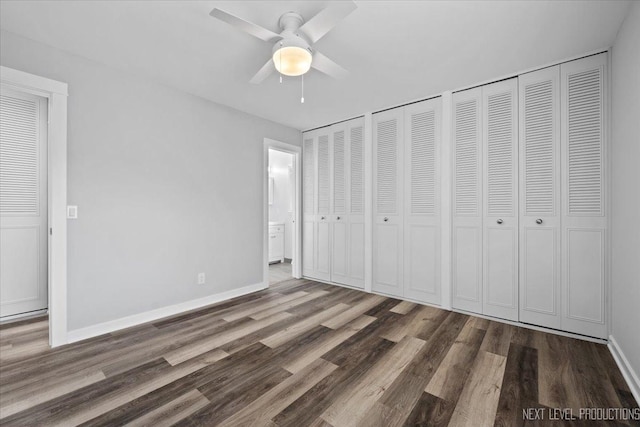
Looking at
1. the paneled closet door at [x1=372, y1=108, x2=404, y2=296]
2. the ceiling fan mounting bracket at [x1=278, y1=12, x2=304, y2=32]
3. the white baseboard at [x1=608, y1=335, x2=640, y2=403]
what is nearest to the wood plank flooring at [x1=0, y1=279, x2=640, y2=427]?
the white baseboard at [x1=608, y1=335, x2=640, y2=403]

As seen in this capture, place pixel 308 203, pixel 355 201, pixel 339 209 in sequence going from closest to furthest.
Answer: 1. pixel 355 201
2. pixel 339 209
3. pixel 308 203

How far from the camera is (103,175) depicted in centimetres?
262

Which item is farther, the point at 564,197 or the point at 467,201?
the point at 467,201

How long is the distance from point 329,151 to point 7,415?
400 cm

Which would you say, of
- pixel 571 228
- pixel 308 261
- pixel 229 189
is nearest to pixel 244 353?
pixel 229 189

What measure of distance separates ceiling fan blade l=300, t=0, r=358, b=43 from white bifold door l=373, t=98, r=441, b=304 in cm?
201

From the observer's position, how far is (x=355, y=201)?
407cm

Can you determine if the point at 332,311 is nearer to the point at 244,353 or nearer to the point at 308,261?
the point at 244,353

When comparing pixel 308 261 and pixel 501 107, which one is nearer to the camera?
pixel 501 107

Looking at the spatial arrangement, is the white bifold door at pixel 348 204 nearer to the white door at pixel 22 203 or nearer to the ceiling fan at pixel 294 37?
the ceiling fan at pixel 294 37

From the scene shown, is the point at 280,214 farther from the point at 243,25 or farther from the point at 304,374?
→ the point at 243,25

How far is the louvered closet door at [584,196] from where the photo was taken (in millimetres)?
2367

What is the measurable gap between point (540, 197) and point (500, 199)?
1.07ft

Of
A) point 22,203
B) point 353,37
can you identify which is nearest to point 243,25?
point 353,37
